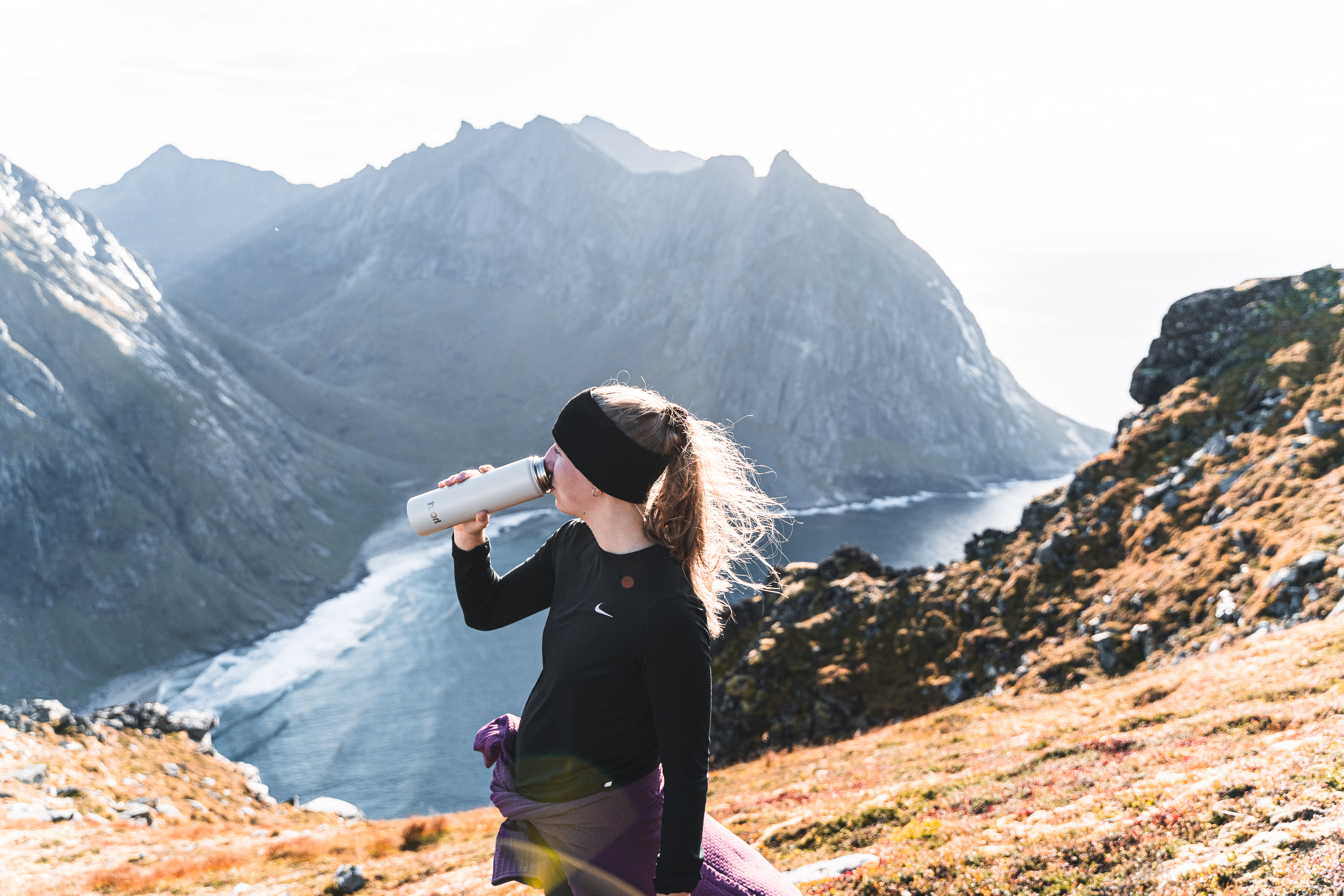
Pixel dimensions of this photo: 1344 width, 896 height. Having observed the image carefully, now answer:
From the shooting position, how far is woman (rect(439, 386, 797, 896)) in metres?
3.81

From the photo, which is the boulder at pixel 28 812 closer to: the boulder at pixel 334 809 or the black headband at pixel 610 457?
the boulder at pixel 334 809

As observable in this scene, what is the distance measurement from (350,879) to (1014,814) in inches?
446

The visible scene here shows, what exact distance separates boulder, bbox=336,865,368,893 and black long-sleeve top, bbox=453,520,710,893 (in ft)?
35.8

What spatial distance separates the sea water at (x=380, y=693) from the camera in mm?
93250

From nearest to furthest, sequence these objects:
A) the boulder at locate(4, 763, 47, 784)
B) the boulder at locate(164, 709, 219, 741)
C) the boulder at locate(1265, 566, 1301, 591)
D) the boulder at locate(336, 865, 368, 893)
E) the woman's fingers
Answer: the woman's fingers
the boulder at locate(336, 865, 368, 893)
the boulder at locate(1265, 566, 1301, 591)
the boulder at locate(4, 763, 47, 784)
the boulder at locate(164, 709, 219, 741)

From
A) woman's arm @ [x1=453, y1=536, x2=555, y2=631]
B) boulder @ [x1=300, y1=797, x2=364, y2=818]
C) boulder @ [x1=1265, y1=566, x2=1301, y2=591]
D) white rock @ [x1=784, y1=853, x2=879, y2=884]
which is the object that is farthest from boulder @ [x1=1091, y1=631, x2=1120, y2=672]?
boulder @ [x1=300, y1=797, x2=364, y2=818]

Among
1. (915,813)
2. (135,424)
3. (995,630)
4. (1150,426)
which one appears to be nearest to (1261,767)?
(915,813)

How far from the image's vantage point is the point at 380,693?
390ft

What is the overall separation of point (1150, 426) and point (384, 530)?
199m

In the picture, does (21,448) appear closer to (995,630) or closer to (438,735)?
(438,735)

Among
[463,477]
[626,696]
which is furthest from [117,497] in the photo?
[626,696]

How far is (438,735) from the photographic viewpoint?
104m

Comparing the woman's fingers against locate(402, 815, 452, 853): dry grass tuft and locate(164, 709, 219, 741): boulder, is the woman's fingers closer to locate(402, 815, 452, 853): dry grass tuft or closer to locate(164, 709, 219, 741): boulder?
locate(402, 815, 452, 853): dry grass tuft

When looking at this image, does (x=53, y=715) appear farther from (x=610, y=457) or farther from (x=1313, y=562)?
(x=1313, y=562)
